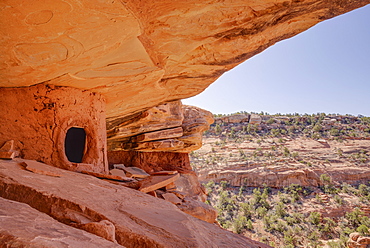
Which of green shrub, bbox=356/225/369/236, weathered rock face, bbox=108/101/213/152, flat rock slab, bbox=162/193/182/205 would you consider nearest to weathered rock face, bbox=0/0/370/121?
flat rock slab, bbox=162/193/182/205

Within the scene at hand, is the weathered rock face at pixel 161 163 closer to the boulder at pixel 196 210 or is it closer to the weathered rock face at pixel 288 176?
the boulder at pixel 196 210

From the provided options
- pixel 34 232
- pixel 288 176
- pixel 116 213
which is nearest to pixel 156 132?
pixel 116 213

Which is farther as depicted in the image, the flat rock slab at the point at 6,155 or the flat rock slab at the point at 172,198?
the flat rock slab at the point at 172,198

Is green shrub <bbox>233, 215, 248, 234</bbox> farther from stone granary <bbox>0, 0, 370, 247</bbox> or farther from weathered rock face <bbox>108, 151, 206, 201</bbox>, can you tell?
stone granary <bbox>0, 0, 370, 247</bbox>

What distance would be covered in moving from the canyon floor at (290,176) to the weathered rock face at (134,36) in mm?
14416

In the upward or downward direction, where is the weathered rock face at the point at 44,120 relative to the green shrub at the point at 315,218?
upward

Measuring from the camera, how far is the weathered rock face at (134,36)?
290cm

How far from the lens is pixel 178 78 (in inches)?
234

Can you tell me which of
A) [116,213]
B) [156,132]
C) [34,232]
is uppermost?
[156,132]

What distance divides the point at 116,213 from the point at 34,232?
40.5 inches

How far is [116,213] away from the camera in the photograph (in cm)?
238

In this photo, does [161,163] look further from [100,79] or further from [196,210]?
[100,79]

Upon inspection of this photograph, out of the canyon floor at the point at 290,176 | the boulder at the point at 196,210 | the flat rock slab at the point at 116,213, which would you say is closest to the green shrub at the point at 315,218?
the canyon floor at the point at 290,176

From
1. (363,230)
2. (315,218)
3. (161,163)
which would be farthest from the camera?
(315,218)
